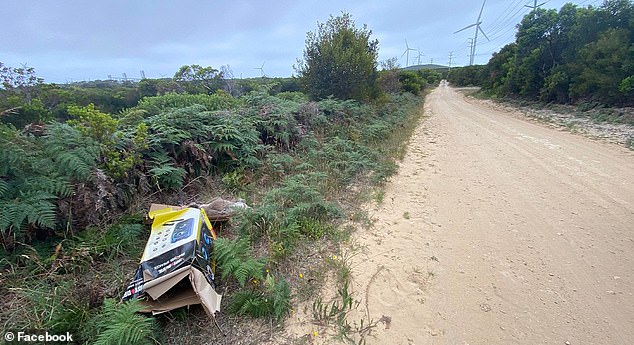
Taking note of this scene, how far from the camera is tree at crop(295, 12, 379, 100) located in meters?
10.5

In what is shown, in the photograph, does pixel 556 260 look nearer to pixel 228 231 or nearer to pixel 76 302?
pixel 228 231

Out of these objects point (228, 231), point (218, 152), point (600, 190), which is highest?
point (218, 152)

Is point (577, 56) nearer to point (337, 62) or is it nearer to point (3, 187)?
point (337, 62)

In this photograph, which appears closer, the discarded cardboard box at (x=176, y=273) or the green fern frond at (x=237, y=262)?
the discarded cardboard box at (x=176, y=273)

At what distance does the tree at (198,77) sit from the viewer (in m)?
10.7

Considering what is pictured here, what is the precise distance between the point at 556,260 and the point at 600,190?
2666 mm

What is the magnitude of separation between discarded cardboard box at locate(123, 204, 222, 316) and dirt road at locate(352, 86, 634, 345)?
1273 mm

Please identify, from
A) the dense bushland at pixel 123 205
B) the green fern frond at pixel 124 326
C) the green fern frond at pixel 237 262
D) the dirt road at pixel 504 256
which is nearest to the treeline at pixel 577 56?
the dirt road at pixel 504 256

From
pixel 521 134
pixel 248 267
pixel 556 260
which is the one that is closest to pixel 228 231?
pixel 248 267

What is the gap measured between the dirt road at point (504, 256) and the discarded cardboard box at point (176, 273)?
1.27 meters

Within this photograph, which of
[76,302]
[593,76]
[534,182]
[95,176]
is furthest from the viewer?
[593,76]

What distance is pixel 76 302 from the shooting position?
6.38 ft

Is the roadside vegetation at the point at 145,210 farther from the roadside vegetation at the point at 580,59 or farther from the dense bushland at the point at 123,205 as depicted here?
the roadside vegetation at the point at 580,59

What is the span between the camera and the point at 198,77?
1082 centimetres
